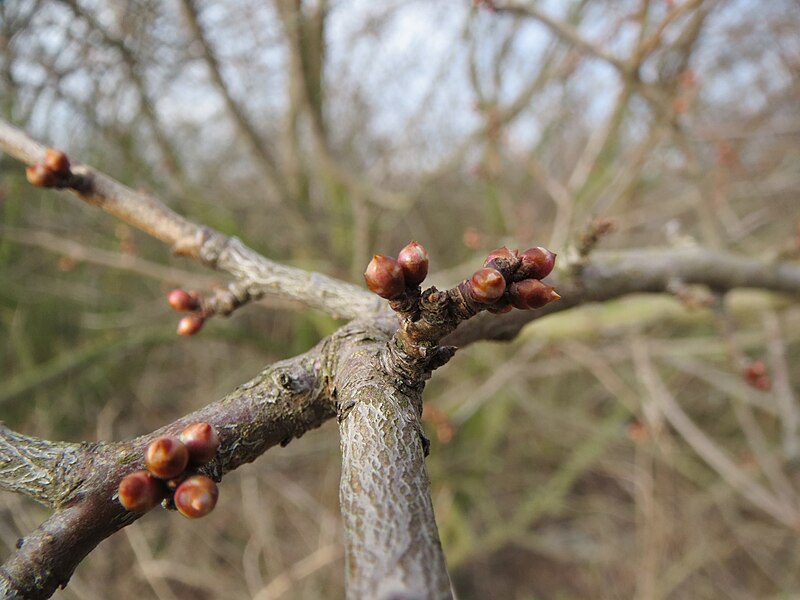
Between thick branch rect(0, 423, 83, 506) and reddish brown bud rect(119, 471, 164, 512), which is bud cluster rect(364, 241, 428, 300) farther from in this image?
thick branch rect(0, 423, 83, 506)

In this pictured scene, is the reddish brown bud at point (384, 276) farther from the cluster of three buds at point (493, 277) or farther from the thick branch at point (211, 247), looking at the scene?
the thick branch at point (211, 247)

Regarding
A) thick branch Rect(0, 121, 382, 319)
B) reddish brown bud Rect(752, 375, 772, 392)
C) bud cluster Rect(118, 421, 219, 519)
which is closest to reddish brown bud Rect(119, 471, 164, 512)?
bud cluster Rect(118, 421, 219, 519)

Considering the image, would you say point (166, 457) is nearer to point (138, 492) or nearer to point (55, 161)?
point (138, 492)

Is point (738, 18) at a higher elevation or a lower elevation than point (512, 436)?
higher

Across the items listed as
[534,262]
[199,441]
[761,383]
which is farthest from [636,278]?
[199,441]

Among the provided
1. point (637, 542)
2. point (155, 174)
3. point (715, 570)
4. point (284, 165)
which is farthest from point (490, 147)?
point (715, 570)

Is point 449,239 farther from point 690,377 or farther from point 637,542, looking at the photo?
point 637,542
